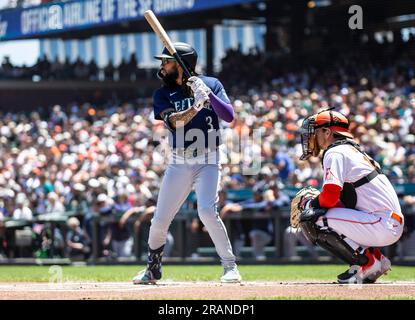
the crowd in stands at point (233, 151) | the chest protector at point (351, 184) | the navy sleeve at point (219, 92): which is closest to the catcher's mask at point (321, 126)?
the chest protector at point (351, 184)

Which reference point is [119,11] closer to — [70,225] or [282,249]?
[70,225]

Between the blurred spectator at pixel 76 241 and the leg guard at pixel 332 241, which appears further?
the blurred spectator at pixel 76 241

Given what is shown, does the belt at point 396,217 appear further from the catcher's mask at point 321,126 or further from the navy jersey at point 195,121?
the navy jersey at point 195,121

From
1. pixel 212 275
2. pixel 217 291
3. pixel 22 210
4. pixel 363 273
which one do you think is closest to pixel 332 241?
pixel 363 273

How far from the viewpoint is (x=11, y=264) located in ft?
54.2

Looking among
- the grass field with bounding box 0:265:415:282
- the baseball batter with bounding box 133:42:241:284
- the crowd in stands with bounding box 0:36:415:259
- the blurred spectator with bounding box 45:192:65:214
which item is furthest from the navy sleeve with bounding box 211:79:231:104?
the blurred spectator with bounding box 45:192:65:214

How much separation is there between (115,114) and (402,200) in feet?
42.3

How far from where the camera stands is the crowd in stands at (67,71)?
34.1 m

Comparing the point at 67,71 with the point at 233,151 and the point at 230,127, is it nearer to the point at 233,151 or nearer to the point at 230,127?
the point at 230,127

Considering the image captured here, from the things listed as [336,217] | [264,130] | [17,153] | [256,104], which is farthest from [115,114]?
[336,217]

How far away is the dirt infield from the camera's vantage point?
6773 mm

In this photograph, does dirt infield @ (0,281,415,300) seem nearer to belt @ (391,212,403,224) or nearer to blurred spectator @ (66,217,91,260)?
belt @ (391,212,403,224)

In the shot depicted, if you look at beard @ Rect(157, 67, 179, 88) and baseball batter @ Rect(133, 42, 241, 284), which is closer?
baseball batter @ Rect(133, 42, 241, 284)

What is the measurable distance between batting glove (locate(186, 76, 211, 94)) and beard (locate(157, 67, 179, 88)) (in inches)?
15.0
